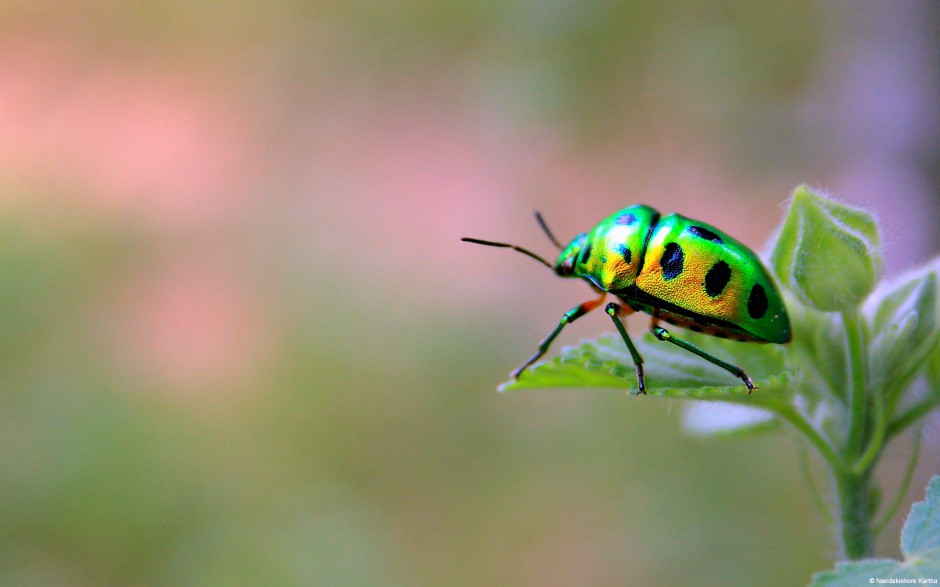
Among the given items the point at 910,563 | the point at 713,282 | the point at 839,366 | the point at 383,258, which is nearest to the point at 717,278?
the point at 713,282

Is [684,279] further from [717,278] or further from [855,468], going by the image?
[855,468]

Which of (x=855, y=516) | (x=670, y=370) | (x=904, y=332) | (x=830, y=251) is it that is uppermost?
(x=830, y=251)

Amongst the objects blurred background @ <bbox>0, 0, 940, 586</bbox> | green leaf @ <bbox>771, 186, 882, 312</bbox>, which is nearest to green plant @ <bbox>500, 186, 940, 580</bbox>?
green leaf @ <bbox>771, 186, 882, 312</bbox>

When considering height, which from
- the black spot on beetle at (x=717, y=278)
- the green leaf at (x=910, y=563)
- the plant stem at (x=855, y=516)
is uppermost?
the black spot on beetle at (x=717, y=278)

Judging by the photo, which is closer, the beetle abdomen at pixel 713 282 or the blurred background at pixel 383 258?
the beetle abdomen at pixel 713 282

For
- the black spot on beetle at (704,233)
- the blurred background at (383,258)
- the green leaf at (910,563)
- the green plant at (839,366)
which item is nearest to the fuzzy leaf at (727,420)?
the green plant at (839,366)

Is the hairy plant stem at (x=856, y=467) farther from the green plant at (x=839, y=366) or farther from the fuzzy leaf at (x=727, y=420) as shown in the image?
the fuzzy leaf at (x=727, y=420)

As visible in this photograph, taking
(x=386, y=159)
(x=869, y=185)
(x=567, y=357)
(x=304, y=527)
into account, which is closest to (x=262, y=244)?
(x=386, y=159)
